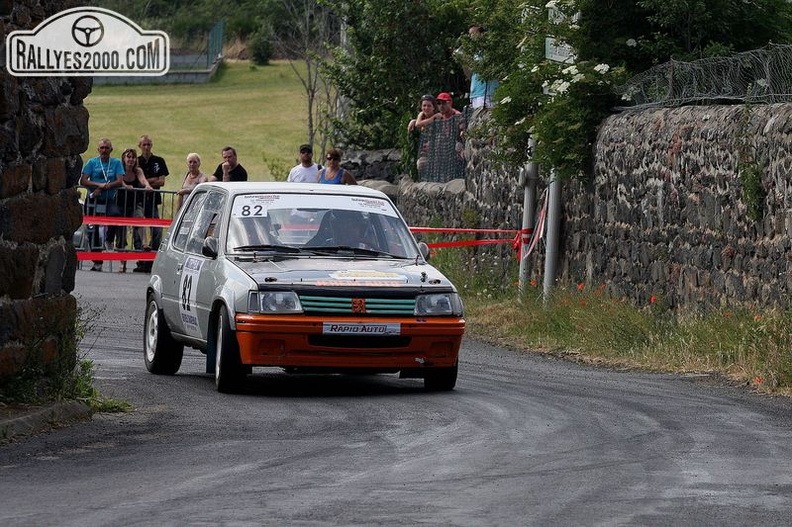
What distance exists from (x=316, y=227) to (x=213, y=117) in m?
58.3

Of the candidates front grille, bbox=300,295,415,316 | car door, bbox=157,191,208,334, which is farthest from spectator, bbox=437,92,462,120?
front grille, bbox=300,295,415,316

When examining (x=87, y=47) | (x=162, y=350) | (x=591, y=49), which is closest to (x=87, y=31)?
(x=87, y=47)

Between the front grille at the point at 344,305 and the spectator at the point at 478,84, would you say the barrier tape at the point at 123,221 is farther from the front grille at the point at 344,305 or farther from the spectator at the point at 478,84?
the front grille at the point at 344,305

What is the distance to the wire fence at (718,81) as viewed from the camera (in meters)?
16.3

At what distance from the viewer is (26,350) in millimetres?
11203

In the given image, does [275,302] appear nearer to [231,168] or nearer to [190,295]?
[190,295]

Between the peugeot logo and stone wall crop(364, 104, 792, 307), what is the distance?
21.1 feet

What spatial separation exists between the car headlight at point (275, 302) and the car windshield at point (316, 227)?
0.94 meters

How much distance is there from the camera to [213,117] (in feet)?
235

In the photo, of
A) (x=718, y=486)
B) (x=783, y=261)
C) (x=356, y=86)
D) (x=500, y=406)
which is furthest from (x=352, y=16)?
(x=718, y=486)

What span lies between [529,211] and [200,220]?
7.52m

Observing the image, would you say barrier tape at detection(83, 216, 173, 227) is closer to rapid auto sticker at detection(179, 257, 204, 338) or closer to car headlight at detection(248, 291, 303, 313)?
rapid auto sticker at detection(179, 257, 204, 338)

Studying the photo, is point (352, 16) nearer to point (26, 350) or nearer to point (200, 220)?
point (200, 220)

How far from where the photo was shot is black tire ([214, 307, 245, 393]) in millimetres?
12866
